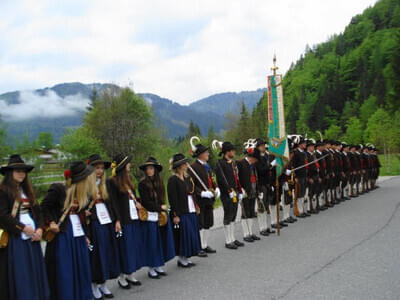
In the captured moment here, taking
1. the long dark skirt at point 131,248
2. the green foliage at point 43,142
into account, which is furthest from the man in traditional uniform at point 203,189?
the green foliage at point 43,142

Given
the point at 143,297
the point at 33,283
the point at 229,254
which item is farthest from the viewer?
the point at 229,254

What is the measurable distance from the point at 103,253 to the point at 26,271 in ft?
4.21

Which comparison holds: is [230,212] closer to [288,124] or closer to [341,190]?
[341,190]

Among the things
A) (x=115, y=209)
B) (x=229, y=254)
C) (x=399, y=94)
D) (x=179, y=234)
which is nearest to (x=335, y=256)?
(x=229, y=254)

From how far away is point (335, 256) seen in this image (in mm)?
6898

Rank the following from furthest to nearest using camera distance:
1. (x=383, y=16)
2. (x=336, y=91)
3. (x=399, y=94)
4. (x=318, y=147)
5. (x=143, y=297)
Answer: (x=383, y=16)
(x=336, y=91)
(x=399, y=94)
(x=318, y=147)
(x=143, y=297)

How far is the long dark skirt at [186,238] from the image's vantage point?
6754 mm

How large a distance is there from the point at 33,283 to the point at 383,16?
5444 inches

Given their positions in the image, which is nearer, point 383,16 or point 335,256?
point 335,256

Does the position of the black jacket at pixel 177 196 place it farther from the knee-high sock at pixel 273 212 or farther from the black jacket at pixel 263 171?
the knee-high sock at pixel 273 212

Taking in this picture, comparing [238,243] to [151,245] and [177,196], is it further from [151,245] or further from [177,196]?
[151,245]

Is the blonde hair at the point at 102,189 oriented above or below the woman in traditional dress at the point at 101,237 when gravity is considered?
above

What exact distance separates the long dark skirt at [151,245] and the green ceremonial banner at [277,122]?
4444 mm

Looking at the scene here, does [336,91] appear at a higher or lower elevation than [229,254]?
higher
